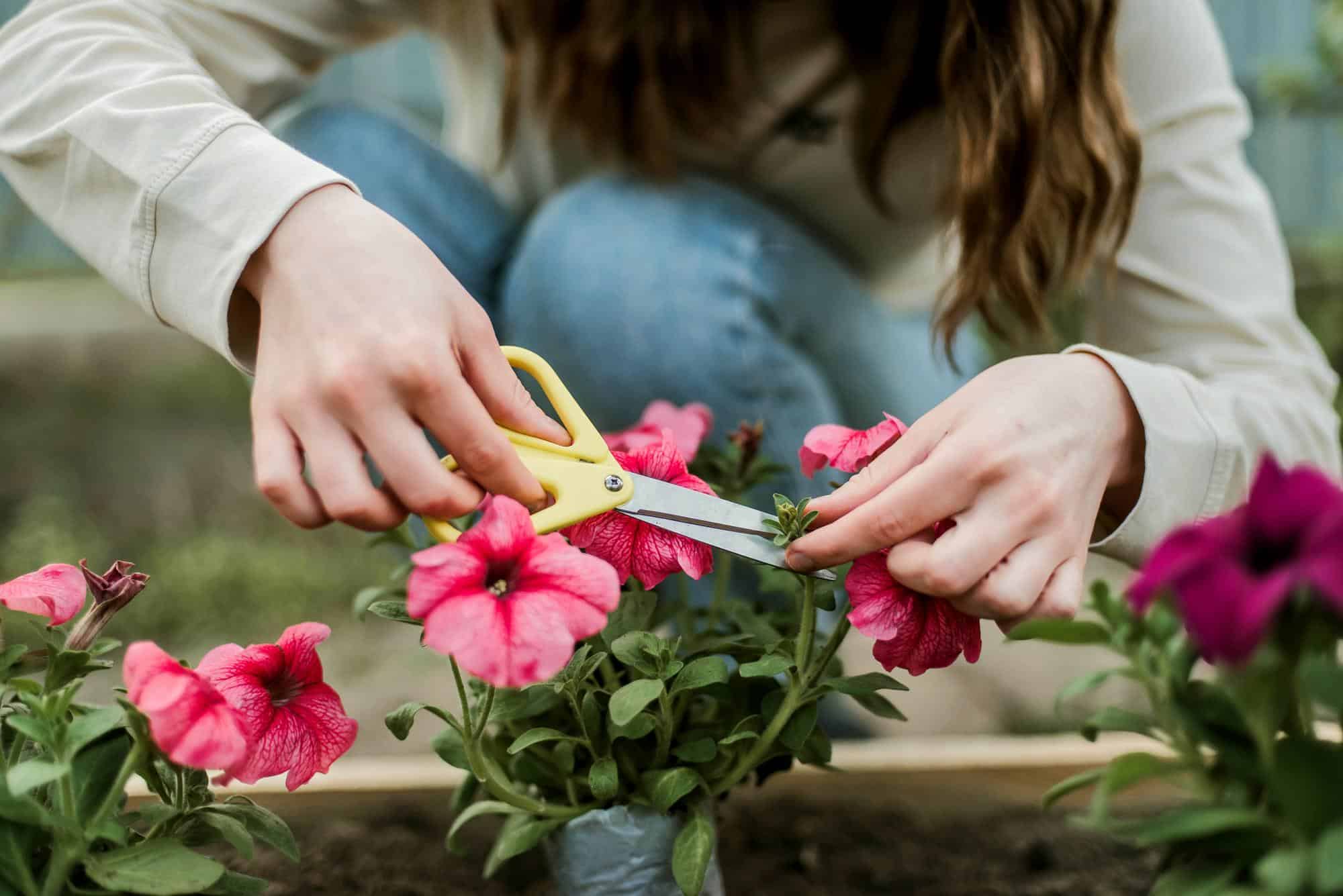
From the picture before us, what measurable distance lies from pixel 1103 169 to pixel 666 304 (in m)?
0.46

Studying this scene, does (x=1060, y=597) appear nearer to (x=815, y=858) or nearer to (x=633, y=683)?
(x=633, y=683)

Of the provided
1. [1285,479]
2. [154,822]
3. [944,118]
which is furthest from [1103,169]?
[154,822]

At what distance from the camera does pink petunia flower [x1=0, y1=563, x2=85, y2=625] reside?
0.62m

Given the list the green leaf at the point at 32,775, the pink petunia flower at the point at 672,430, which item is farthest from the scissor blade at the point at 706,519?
the green leaf at the point at 32,775

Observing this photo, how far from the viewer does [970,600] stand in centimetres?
61

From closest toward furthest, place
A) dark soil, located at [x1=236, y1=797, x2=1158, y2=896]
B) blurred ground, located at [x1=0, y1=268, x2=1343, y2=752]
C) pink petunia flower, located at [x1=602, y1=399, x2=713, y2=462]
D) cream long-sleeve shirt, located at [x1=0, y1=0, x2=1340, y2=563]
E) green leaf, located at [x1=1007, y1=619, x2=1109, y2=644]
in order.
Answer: green leaf, located at [x1=1007, y1=619, x2=1109, y2=644] < cream long-sleeve shirt, located at [x1=0, y1=0, x2=1340, y2=563] < pink petunia flower, located at [x1=602, y1=399, x2=713, y2=462] < dark soil, located at [x1=236, y1=797, x2=1158, y2=896] < blurred ground, located at [x1=0, y1=268, x2=1343, y2=752]

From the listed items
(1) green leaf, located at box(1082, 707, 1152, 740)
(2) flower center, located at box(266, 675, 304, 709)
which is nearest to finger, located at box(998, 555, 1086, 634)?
(1) green leaf, located at box(1082, 707, 1152, 740)

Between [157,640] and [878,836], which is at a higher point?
[878,836]

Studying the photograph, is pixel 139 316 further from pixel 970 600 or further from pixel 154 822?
pixel 970 600

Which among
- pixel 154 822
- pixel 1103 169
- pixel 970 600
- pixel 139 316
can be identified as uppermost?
pixel 1103 169

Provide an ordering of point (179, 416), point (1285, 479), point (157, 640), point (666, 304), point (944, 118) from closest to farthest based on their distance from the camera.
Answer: point (1285, 479)
point (944, 118)
point (666, 304)
point (157, 640)
point (179, 416)

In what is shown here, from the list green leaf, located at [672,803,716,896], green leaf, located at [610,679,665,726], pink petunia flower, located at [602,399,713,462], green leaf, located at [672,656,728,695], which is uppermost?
pink petunia flower, located at [602,399,713,462]

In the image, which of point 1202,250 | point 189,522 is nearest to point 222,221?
point 1202,250

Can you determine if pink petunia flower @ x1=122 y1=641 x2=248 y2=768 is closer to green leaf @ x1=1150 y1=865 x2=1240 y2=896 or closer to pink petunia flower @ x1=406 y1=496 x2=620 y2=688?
pink petunia flower @ x1=406 y1=496 x2=620 y2=688
